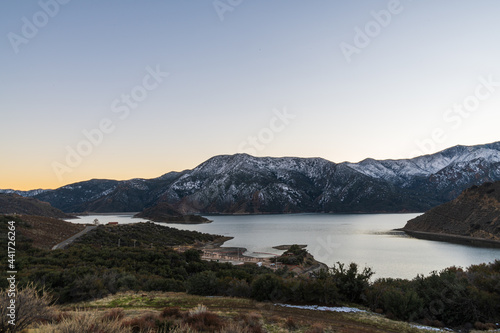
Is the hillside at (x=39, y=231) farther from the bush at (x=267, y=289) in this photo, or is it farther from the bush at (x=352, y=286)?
the bush at (x=352, y=286)

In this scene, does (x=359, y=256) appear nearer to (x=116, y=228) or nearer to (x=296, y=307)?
(x=296, y=307)

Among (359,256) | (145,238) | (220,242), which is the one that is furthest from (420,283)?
(220,242)

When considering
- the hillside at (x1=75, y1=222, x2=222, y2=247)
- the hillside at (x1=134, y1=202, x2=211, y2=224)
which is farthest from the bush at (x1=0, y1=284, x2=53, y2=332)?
the hillside at (x1=134, y1=202, x2=211, y2=224)

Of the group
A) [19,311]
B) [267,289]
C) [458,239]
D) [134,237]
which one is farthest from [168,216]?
[19,311]

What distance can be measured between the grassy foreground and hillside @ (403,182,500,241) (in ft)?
261

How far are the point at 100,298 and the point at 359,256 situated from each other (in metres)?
44.5

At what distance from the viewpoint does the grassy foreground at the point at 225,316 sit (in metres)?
8.43

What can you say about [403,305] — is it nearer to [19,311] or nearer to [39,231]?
[19,311]

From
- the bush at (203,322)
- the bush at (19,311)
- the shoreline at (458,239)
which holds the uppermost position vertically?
the bush at (19,311)

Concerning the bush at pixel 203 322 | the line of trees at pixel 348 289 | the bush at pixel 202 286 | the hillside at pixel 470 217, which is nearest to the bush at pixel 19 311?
the bush at pixel 203 322

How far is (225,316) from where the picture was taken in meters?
10.2

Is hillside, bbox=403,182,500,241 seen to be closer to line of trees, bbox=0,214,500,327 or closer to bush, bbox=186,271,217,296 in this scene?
line of trees, bbox=0,214,500,327

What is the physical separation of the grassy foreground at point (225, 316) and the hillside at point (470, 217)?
261ft

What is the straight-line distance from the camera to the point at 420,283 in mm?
14234
